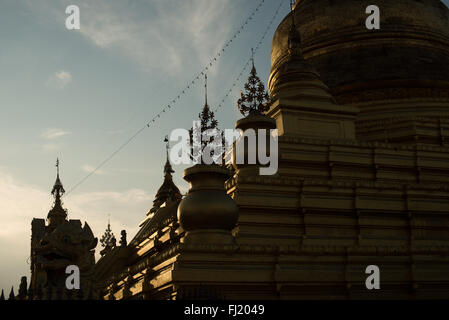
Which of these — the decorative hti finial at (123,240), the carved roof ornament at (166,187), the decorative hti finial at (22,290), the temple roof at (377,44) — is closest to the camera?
the decorative hti finial at (22,290)

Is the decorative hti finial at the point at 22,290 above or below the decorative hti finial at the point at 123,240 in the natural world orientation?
below

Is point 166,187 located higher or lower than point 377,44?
lower

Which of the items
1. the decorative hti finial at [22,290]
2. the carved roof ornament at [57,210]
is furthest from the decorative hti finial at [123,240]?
the decorative hti finial at [22,290]

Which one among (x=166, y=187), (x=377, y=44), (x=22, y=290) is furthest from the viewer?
(x=166, y=187)

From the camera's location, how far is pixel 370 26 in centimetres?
2392

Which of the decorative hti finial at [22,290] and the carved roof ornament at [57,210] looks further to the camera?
the carved roof ornament at [57,210]

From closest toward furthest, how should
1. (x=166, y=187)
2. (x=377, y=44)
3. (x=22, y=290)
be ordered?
(x=22, y=290) → (x=377, y=44) → (x=166, y=187)

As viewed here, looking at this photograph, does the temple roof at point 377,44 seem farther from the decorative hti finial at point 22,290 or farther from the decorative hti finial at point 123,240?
the decorative hti finial at point 22,290

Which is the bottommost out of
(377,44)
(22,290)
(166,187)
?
(22,290)

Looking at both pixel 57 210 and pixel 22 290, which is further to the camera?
pixel 57 210

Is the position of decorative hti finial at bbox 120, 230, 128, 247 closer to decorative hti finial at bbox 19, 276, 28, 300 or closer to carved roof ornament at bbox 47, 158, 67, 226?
carved roof ornament at bbox 47, 158, 67, 226

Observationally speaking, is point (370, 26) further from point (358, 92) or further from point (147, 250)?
point (147, 250)

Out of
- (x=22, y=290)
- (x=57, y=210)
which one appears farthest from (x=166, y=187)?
(x=22, y=290)

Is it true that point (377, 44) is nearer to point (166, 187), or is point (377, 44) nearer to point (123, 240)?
point (123, 240)
